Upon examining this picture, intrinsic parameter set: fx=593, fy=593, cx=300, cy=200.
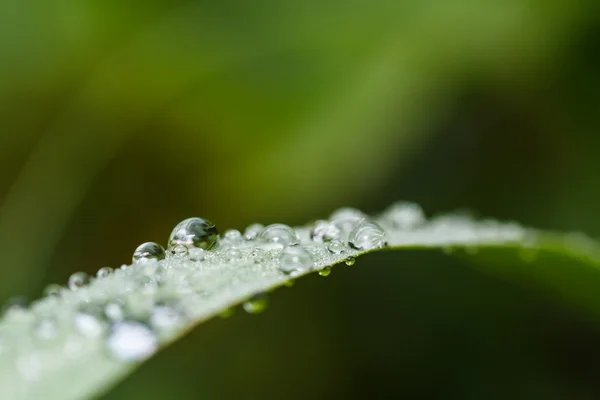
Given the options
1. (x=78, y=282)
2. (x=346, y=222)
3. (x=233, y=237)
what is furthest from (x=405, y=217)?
(x=78, y=282)

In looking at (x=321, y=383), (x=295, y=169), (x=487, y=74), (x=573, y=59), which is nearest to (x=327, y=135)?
(x=295, y=169)

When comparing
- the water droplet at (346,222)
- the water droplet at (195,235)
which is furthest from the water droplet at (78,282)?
the water droplet at (346,222)

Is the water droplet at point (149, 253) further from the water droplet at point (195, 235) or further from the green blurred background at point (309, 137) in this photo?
the green blurred background at point (309, 137)

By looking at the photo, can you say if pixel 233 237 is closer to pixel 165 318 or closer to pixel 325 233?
pixel 325 233

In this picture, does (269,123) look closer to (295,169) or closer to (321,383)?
(295,169)

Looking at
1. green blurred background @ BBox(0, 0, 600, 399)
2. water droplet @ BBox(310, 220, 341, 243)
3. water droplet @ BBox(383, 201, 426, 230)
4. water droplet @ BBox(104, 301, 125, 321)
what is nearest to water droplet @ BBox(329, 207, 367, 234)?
water droplet @ BBox(310, 220, 341, 243)

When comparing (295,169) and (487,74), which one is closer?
(295,169)
